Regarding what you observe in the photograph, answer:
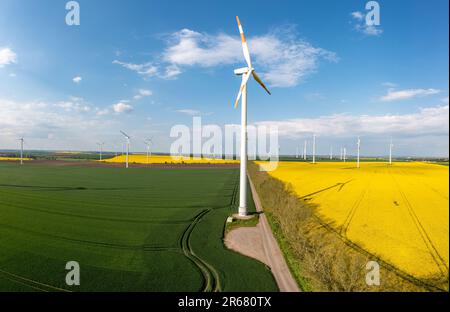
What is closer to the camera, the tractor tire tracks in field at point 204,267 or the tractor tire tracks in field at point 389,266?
the tractor tire tracks in field at point 204,267

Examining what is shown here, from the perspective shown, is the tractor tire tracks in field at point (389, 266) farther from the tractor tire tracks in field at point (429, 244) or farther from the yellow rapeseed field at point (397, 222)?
the tractor tire tracks in field at point (429, 244)

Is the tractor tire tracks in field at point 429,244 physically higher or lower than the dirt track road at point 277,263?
higher

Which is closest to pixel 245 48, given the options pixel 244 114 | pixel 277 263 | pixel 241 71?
pixel 241 71

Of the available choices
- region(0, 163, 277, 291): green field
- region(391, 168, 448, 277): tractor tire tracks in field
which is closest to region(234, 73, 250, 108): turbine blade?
region(0, 163, 277, 291): green field

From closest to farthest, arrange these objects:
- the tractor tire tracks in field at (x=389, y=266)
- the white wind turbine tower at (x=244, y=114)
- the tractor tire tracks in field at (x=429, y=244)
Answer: the tractor tire tracks in field at (x=389, y=266) < the tractor tire tracks in field at (x=429, y=244) < the white wind turbine tower at (x=244, y=114)

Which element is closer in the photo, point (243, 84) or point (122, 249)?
point (122, 249)

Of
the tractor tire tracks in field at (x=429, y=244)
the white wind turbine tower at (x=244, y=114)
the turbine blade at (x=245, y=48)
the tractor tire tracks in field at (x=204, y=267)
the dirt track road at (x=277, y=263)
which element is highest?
the turbine blade at (x=245, y=48)

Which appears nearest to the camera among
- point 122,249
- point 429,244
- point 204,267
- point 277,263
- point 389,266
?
point 204,267

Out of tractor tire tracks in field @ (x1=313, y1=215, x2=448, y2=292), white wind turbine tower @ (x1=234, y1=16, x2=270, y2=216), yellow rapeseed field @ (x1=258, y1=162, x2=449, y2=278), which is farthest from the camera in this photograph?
white wind turbine tower @ (x1=234, y1=16, x2=270, y2=216)

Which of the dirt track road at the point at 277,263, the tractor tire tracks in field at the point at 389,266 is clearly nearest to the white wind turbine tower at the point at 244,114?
the dirt track road at the point at 277,263

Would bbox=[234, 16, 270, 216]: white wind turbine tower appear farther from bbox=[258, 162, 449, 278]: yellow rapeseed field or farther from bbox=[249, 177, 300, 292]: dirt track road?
bbox=[258, 162, 449, 278]: yellow rapeseed field

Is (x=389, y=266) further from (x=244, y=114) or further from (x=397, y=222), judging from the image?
(x=244, y=114)
